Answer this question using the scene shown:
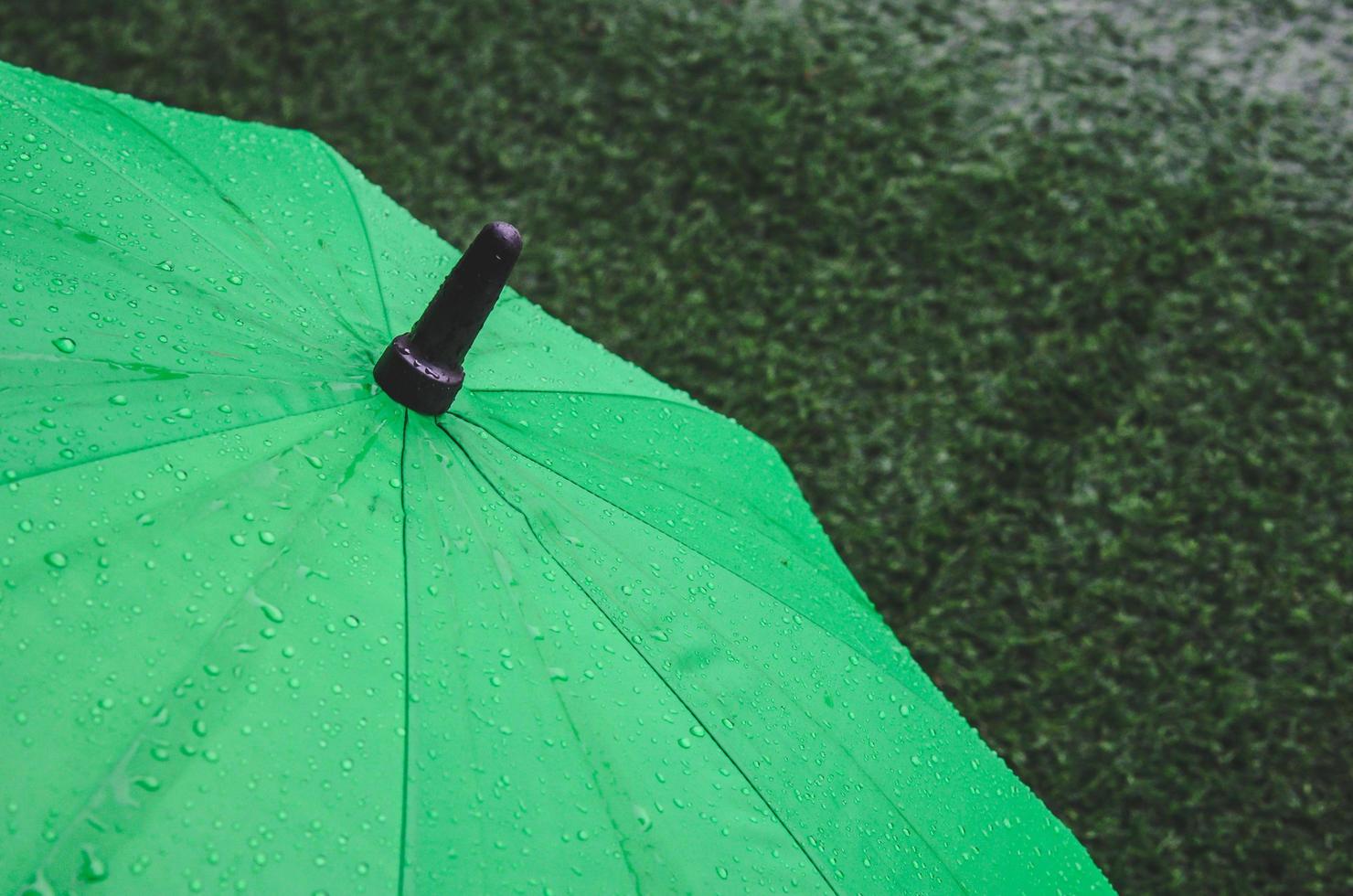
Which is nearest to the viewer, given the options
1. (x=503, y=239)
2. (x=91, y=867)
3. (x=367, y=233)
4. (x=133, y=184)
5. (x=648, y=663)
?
(x=91, y=867)

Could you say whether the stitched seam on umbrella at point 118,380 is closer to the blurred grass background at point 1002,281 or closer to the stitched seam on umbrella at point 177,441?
the stitched seam on umbrella at point 177,441

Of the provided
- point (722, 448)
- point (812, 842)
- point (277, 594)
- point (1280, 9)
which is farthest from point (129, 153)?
point (1280, 9)

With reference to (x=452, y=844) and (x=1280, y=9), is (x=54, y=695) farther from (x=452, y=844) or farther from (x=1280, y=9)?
(x=1280, y=9)

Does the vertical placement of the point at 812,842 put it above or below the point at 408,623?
below

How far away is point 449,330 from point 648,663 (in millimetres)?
444

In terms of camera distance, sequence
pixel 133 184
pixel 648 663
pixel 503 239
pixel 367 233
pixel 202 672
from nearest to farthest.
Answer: pixel 202 672 → pixel 503 239 → pixel 648 663 → pixel 133 184 → pixel 367 233

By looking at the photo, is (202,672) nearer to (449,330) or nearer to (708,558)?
(449,330)

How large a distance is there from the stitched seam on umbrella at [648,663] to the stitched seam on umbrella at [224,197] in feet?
0.82

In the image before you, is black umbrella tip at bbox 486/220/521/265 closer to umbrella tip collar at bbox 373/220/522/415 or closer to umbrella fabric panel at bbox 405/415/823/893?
umbrella tip collar at bbox 373/220/522/415

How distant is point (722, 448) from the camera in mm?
2014

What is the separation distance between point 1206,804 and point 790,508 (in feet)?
7.11

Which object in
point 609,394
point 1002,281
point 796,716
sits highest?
point 609,394

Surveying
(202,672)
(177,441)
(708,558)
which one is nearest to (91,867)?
(202,672)

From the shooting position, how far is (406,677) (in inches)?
47.7
